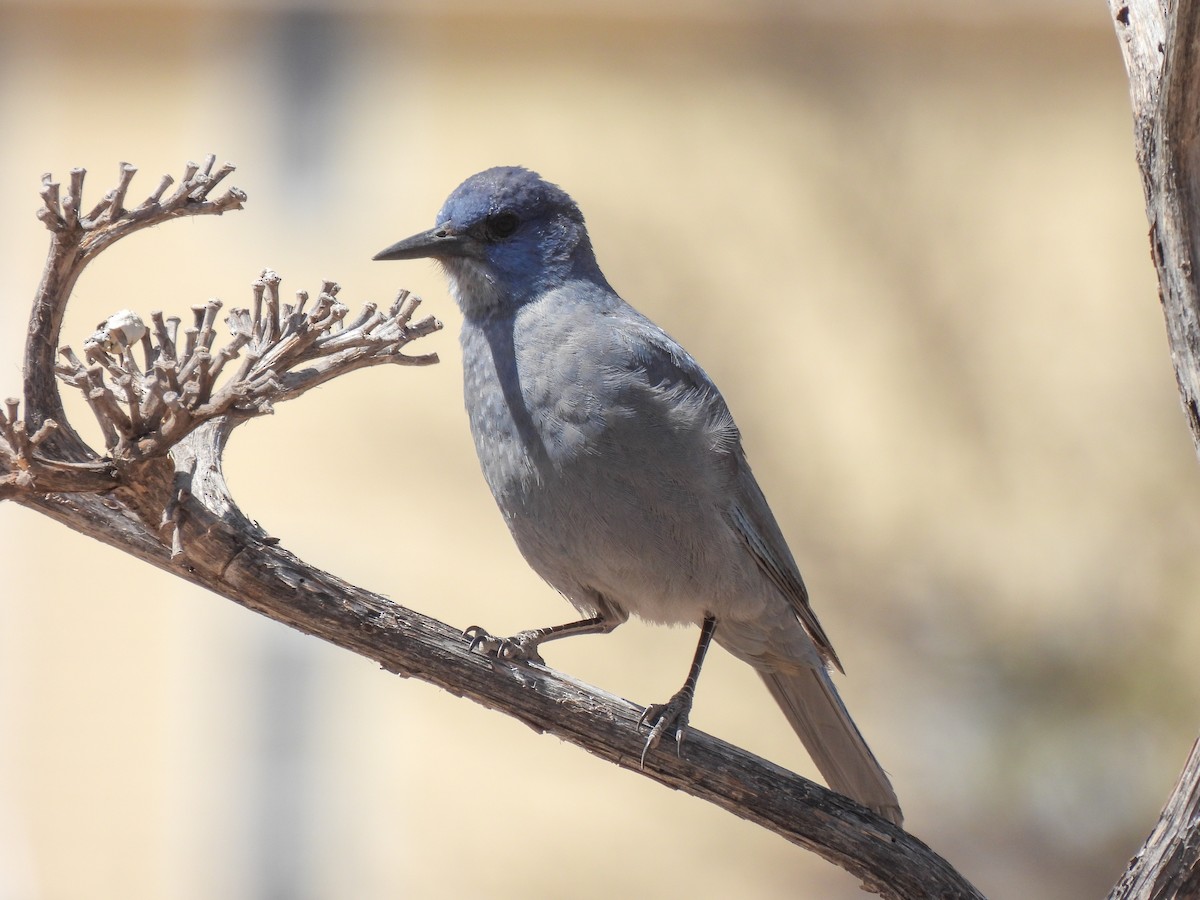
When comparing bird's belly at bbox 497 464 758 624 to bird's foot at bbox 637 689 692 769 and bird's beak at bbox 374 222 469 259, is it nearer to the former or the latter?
bird's foot at bbox 637 689 692 769

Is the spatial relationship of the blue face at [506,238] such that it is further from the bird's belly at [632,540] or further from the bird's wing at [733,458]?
the bird's belly at [632,540]

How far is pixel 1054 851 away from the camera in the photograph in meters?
6.99

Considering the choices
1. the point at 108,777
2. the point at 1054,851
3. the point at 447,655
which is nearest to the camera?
the point at 447,655

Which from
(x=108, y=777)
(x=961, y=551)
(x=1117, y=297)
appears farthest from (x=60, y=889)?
(x=1117, y=297)

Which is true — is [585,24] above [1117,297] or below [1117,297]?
above

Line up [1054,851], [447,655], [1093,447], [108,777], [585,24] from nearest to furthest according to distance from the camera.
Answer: [447,655] → [1054,851] → [1093,447] → [108,777] → [585,24]

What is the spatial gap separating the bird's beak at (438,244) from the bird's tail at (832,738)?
1674mm

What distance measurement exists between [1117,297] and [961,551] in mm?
2015

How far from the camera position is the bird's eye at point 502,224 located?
3.95m

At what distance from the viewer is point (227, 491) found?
2799 mm

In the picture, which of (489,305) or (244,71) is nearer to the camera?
(489,305)

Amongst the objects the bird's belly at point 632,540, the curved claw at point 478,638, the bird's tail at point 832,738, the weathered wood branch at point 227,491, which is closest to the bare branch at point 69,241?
the weathered wood branch at point 227,491

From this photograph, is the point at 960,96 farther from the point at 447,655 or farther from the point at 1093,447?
the point at 447,655

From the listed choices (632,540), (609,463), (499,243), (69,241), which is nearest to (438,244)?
(499,243)
